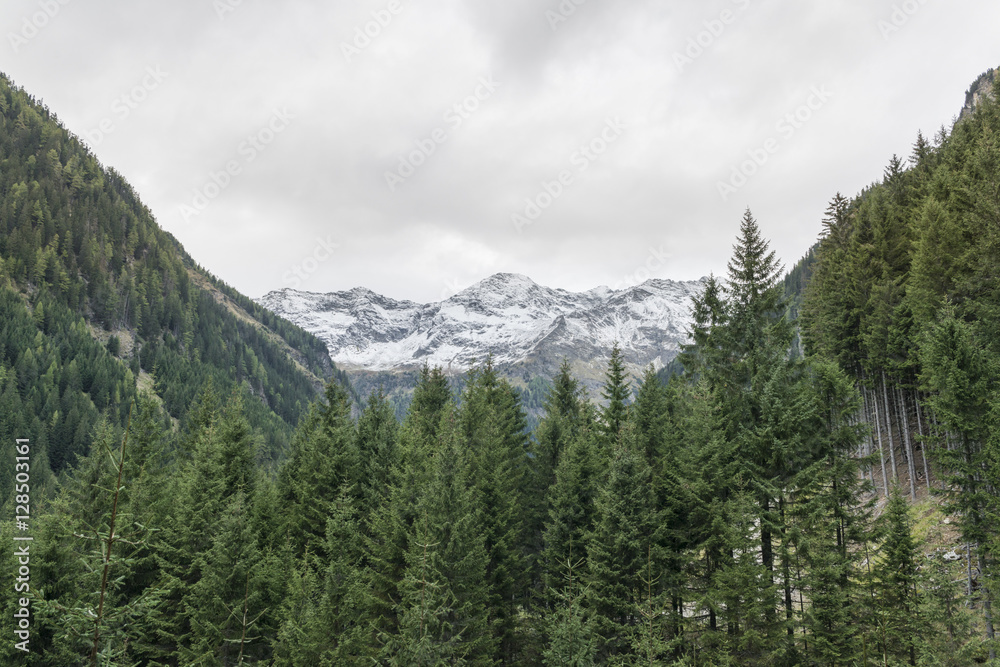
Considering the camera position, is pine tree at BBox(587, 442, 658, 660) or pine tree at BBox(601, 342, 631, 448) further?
pine tree at BBox(601, 342, 631, 448)

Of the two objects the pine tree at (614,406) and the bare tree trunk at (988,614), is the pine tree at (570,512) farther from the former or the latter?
the bare tree trunk at (988,614)

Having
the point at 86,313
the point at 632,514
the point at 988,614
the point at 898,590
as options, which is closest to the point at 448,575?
the point at 632,514

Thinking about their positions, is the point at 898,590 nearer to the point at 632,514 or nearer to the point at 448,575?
the point at 632,514

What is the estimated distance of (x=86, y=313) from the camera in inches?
5418

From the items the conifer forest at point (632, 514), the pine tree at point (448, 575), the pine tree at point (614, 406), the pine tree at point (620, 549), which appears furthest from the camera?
the pine tree at point (614, 406)

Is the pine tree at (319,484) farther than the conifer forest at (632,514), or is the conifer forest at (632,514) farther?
the pine tree at (319,484)

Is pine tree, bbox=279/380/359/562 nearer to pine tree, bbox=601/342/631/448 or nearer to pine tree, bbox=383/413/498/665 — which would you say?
pine tree, bbox=383/413/498/665

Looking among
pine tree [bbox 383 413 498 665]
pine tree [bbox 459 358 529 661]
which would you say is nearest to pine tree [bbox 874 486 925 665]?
pine tree [bbox 459 358 529 661]

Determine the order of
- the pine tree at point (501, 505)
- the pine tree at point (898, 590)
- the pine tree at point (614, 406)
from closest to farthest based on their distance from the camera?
the pine tree at point (898, 590) < the pine tree at point (501, 505) < the pine tree at point (614, 406)

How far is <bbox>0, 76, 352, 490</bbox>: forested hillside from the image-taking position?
3898 inches

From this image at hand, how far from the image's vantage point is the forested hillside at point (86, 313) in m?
99.0

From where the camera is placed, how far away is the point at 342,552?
2291 cm

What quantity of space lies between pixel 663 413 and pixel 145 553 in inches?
1126

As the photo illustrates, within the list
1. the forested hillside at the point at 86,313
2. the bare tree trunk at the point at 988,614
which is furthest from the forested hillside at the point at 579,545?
the forested hillside at the point at 86,313
